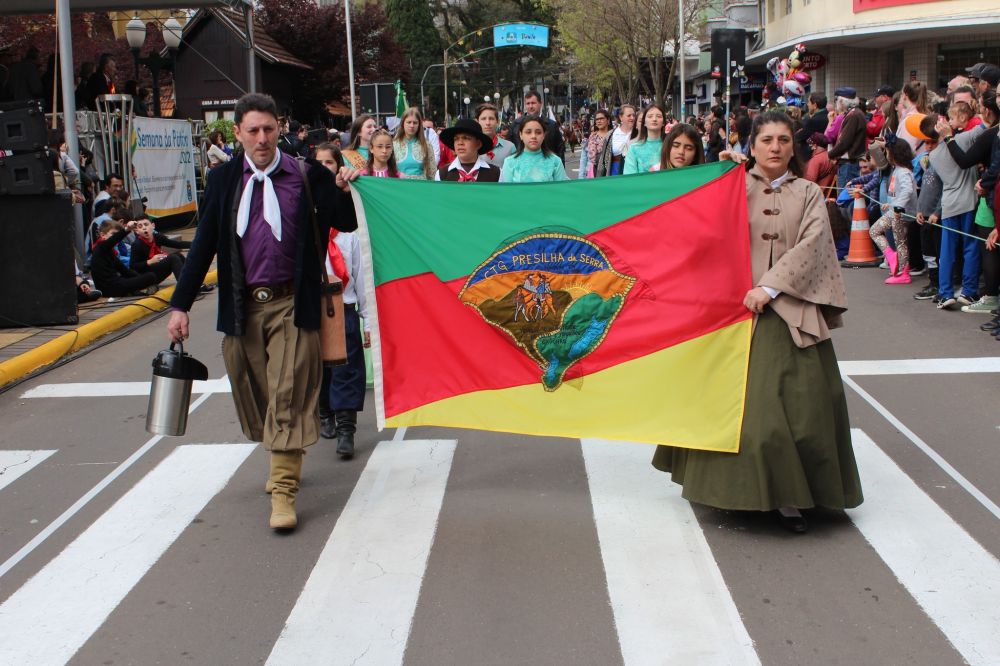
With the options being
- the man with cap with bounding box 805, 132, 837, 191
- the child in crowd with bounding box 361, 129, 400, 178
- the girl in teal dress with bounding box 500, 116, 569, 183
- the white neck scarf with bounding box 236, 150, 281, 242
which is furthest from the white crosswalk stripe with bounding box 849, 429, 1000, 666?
the man with cap with bounding box 805, 132, 837, 191

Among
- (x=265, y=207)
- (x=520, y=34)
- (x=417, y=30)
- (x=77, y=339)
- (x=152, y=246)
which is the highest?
(x=417, y=30)

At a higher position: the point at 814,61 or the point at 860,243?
the point at 814,61

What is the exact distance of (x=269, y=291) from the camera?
234 inches

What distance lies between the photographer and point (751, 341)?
568 centimetres

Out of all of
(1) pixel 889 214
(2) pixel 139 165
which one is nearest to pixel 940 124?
(1) pixel 889 214

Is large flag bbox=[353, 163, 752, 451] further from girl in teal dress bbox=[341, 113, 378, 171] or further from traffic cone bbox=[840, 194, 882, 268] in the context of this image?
traffic cone bbox=[840, 194, 882, 268]

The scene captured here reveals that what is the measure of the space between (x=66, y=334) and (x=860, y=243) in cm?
998

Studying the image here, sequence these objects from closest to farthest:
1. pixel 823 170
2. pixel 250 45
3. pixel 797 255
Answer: pixel 797 255 < pixel 823 170 < pixel 250 45

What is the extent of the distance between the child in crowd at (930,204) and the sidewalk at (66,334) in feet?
26.1

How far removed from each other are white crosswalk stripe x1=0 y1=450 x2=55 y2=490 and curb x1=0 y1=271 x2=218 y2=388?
2.34 meters

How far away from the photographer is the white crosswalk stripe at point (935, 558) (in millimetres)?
4523

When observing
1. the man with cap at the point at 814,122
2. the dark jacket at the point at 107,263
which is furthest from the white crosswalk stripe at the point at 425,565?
the man with cap at the point at 814,122

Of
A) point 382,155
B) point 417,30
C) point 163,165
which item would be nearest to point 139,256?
point 163,165

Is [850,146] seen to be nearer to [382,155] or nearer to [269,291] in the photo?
[382,155]
